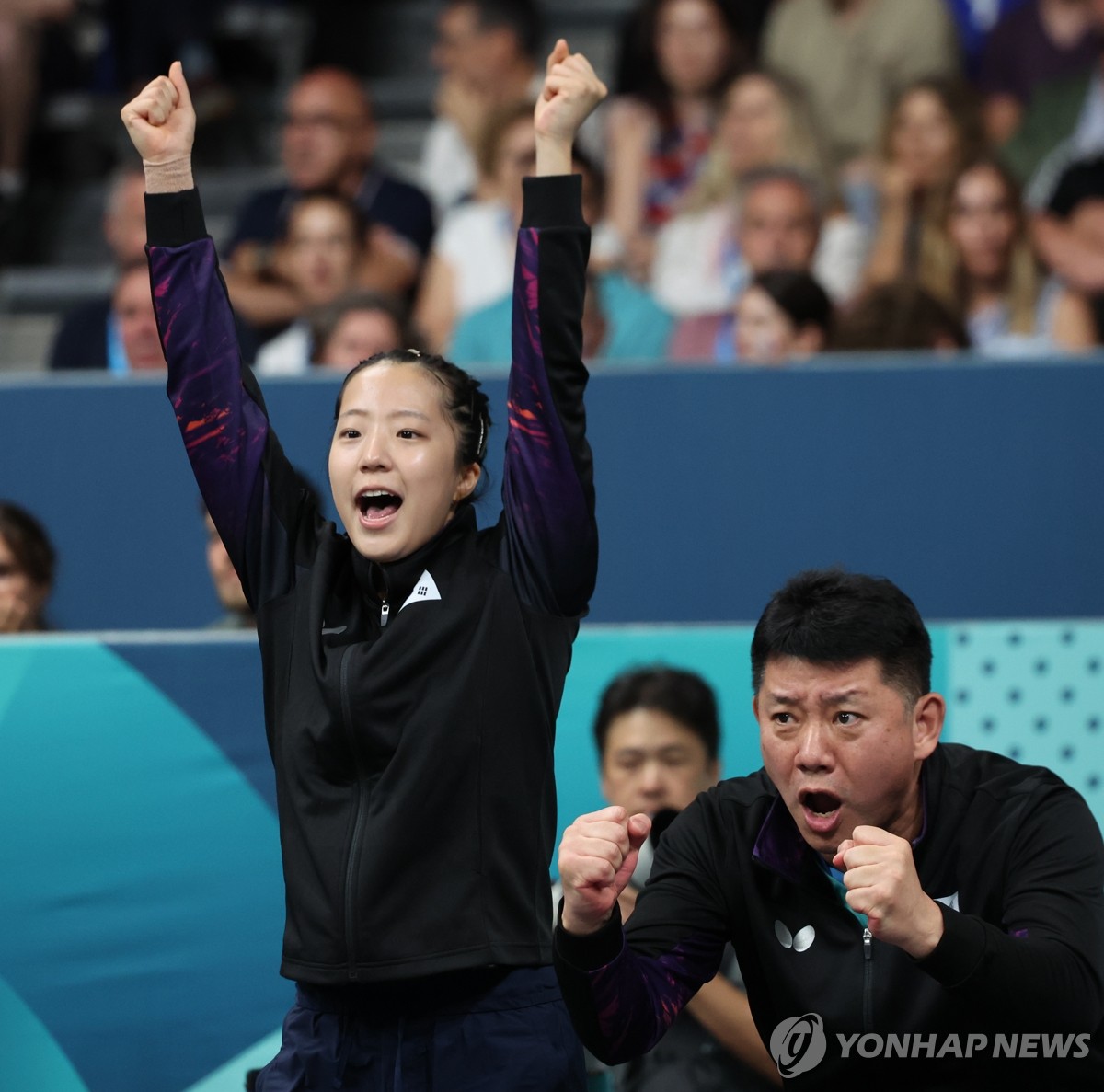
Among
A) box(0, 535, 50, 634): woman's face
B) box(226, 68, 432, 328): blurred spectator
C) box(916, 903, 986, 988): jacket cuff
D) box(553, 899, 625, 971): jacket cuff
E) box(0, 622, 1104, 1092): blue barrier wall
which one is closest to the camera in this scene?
box(916, 903, 986, 988): jacket cuff

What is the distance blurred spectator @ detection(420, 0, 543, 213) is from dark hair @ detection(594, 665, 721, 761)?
12.3 ft

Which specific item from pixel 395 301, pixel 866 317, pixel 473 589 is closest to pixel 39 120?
pixel 395 301

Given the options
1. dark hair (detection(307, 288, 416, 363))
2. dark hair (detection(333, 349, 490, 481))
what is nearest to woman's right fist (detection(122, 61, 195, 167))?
dark hair (detection(333, 349, 490, 481))

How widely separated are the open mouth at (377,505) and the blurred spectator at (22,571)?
1.93 m

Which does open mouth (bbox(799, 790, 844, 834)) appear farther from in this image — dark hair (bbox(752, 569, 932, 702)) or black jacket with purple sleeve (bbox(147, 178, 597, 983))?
black jacket with purple sleeve (bbox(147, 178, 597, 983))

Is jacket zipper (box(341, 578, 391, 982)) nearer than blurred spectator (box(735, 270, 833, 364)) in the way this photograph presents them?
Yes

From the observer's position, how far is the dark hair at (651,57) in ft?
22.3

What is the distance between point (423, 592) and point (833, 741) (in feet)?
1.89

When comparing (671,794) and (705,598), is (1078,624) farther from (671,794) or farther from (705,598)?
(705,598)

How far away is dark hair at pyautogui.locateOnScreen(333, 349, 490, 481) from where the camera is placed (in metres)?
2.64

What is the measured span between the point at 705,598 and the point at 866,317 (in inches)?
41.4

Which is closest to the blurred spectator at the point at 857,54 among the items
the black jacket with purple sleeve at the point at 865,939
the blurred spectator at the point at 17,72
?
the blurred spectator at the point at 17,72
